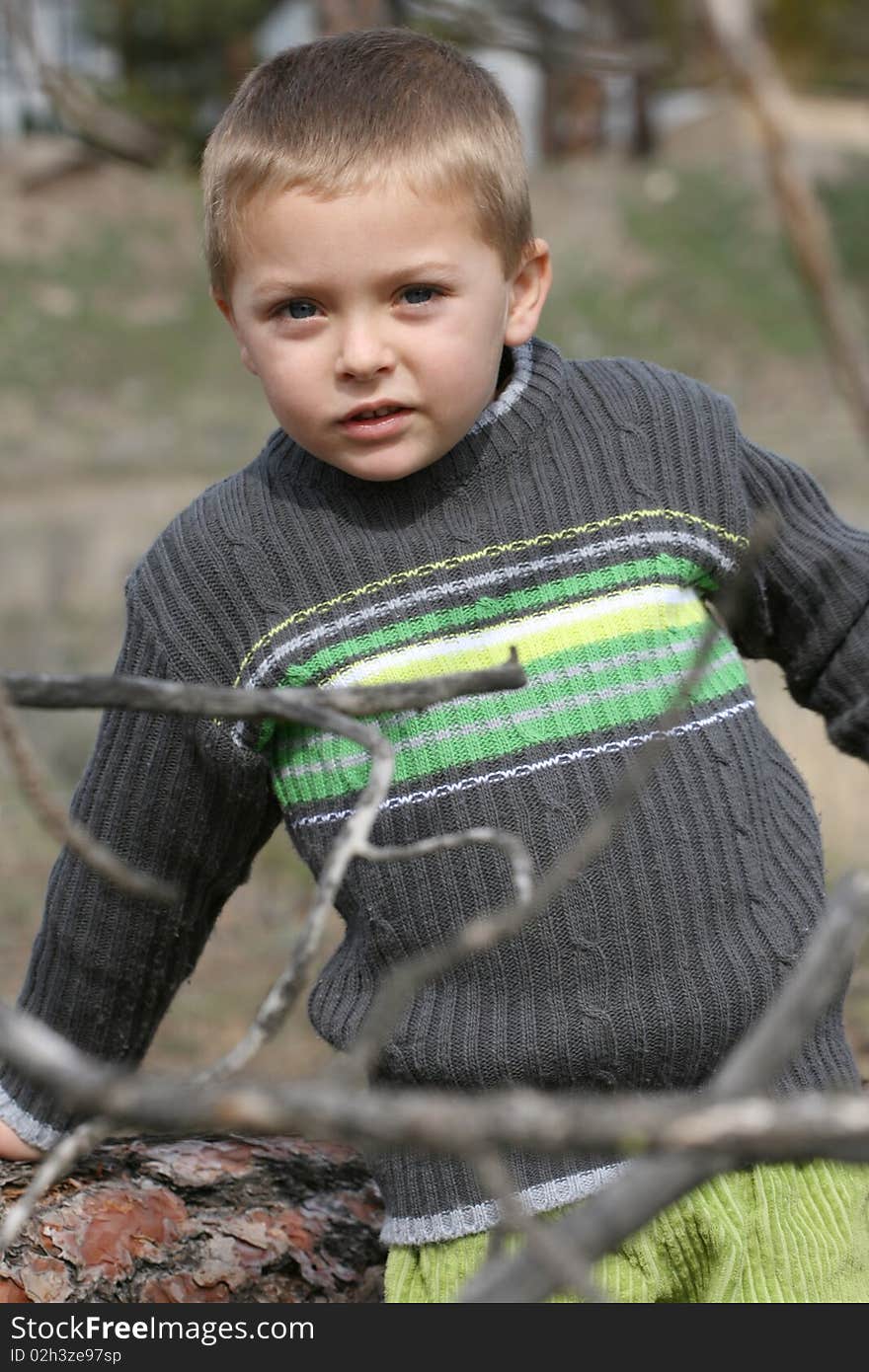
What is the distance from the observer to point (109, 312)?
11.4 meters

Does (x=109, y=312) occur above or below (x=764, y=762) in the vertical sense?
below

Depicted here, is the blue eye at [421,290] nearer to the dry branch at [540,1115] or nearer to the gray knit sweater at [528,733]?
the gray knit sweater at [528,733]

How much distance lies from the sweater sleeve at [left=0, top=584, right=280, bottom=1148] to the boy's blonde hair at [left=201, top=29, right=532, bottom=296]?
437 mm

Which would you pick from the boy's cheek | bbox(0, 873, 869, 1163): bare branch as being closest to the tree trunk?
the boy's cheek

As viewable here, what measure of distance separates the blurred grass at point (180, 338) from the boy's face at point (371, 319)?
4401 millimetres

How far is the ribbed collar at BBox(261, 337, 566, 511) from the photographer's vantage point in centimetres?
155

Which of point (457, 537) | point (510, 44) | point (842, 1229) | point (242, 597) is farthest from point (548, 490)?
point (510, 44)

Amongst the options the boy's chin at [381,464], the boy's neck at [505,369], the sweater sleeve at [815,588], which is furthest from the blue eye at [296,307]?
the sweater sleeve at [815,588]

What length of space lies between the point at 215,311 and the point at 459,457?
10.4m

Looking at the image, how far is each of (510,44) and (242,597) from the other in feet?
6.06

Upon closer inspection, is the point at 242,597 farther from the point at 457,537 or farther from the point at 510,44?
the point at 510,44

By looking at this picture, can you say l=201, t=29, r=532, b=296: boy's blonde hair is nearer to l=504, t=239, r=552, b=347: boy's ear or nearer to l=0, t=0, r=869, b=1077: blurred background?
l=504, t=239, r=552, b=347: boy's ear

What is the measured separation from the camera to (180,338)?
1122 centimetres
